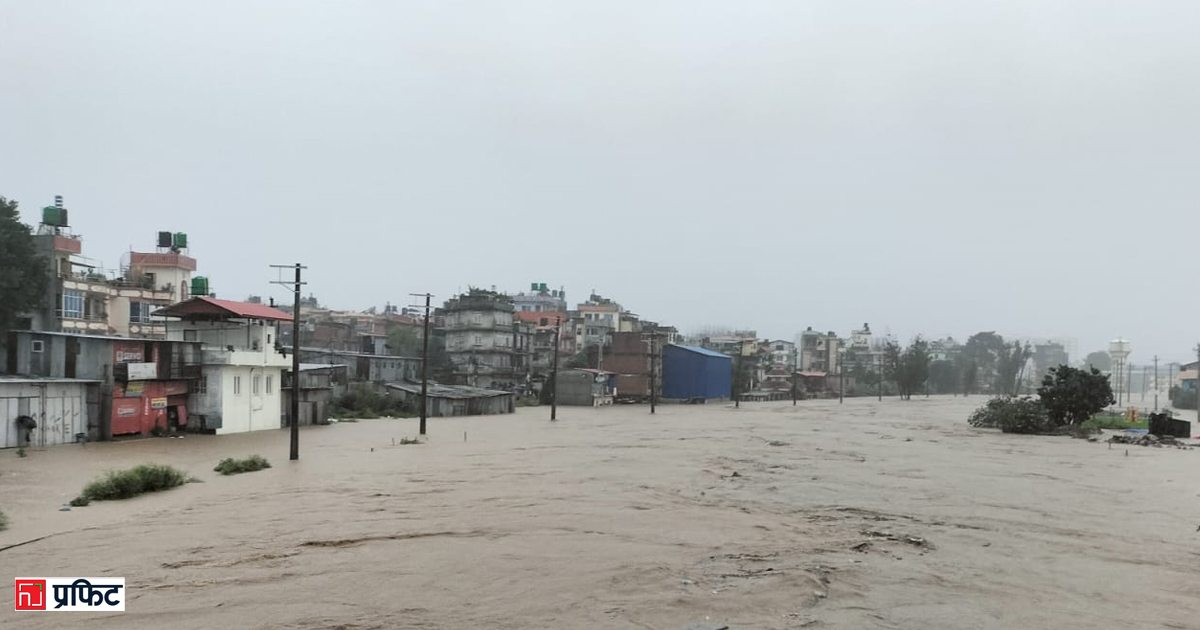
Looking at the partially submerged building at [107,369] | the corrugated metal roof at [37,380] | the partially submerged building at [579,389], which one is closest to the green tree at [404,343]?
the partially submerged building at [579,389]

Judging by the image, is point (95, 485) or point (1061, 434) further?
point (1061, 434)

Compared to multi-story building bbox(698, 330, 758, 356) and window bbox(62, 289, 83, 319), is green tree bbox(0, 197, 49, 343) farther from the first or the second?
multi-story building bbox(698, 330, 758, 356)

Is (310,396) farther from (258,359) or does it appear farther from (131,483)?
(131,483)

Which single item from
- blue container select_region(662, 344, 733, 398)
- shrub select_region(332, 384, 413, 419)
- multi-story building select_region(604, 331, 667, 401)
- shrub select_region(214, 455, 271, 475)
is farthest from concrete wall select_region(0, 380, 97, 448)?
blue container select_region(662, 344, 733, 398)

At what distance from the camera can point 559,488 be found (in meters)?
17.8

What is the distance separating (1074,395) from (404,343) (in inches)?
2120

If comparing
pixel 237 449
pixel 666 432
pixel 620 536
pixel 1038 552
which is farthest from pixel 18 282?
pixel 1038 552

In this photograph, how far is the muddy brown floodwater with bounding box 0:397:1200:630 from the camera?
8.21m

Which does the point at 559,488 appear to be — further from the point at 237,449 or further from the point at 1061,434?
the point at 1061,434

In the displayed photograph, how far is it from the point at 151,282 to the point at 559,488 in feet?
131

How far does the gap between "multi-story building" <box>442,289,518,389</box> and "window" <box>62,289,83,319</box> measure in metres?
29.8

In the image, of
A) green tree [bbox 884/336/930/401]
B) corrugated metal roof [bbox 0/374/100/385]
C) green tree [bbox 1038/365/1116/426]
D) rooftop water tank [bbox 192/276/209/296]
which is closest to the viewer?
corrugated metal roof [bbox 0/374/100/385]

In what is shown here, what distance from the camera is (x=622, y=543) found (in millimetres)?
11523

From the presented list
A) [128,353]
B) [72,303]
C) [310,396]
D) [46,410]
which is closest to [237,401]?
[310,396]
